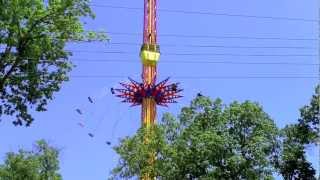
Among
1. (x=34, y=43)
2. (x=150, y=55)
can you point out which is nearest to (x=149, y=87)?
(x=150, y=55)

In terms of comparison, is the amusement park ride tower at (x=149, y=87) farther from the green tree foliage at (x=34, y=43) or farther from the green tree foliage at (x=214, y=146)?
Answer: the green tree foliage at (x=34, y=43)

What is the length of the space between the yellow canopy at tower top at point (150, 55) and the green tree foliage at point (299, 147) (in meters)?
28.7

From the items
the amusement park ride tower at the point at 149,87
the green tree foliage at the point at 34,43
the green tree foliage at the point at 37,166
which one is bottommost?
the green tree foliage at the point at 34,43

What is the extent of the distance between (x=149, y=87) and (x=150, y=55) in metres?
2.98

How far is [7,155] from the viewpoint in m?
49.4

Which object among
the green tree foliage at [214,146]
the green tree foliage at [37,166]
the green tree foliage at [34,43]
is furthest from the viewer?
the green tree foliage at [37,166]

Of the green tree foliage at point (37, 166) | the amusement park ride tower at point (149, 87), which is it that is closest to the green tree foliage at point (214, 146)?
the green tree foliage at point (37, 166)

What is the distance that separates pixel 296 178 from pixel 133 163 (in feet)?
28.9

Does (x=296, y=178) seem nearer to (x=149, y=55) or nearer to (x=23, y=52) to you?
(x=23, y=52)

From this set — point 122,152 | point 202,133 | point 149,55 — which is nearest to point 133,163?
point 122,152

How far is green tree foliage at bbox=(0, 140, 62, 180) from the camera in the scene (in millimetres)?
47406

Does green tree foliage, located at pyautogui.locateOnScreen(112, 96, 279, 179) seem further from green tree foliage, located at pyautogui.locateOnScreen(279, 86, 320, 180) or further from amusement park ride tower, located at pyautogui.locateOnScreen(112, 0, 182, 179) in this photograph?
amusement park ride tower, located at pyautogui.locateOnScreen(112, 0, 182, 179)

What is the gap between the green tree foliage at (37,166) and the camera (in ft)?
156

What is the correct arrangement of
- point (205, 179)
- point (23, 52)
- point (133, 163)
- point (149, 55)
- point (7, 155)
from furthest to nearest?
point (149, 55) → point (7, 155) → point (133, 163) → point (205, 179) → point (23, 52)
